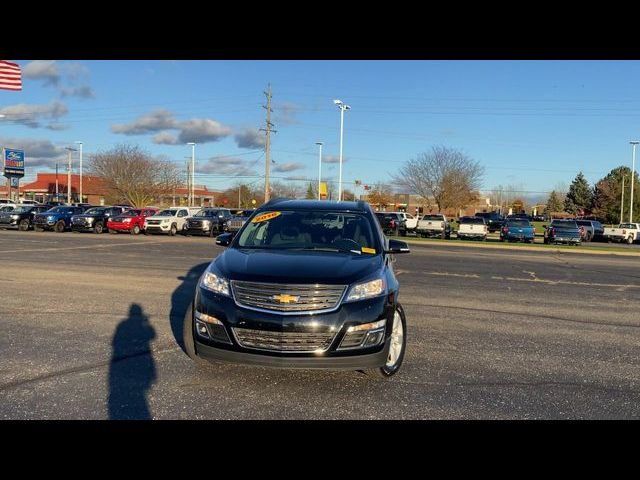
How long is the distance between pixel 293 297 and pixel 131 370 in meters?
1.90

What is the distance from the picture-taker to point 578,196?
10231 centimetres

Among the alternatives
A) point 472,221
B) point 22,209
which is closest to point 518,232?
point 472,221

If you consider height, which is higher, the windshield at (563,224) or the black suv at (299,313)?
the windshield at (563,224)

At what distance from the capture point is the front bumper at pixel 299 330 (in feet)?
14.4

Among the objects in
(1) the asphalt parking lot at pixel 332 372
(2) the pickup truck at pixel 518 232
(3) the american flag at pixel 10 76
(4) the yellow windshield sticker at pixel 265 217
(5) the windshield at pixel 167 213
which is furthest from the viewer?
(2) the pickup truck at pixel 518 232

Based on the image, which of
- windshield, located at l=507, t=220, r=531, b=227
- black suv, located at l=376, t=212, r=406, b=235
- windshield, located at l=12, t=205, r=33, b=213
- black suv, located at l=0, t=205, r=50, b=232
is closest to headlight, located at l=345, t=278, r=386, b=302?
black suv, located at l=376, t=212, r=406, b=235

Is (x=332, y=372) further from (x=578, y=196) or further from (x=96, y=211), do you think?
→ (x=578, y=196)

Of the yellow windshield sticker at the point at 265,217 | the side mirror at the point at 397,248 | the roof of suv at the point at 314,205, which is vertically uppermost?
the roof of suv at the point at 314,205

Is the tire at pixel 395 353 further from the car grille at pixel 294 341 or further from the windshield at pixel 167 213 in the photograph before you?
the windshield at pixel 167 213

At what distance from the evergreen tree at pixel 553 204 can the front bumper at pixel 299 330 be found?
117569mm

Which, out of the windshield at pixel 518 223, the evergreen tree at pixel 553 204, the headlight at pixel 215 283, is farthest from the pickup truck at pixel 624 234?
the evergreen tree at pixel 553 204
